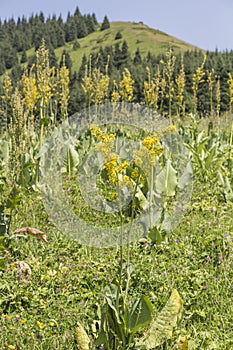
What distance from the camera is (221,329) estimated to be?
264 centimetres

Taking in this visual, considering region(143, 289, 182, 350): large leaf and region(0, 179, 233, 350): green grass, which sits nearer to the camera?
region(143, 289, 182, 350): large leaf

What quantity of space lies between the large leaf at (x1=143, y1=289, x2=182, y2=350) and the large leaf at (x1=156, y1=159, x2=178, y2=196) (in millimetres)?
1970

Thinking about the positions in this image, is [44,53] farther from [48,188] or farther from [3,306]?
[3,306]

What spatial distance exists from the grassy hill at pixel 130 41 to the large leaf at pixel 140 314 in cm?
8102

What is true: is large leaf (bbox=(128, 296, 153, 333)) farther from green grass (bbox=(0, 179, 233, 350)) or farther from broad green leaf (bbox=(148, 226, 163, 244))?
broad green leaf (bbox=(148, 226, 163, 244))

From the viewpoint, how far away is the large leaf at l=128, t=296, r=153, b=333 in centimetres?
232

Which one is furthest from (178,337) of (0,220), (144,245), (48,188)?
(48,188)

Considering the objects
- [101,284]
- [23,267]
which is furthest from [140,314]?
[23,267]

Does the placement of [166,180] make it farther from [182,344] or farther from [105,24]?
[105,24]

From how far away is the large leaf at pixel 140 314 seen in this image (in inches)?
91.4

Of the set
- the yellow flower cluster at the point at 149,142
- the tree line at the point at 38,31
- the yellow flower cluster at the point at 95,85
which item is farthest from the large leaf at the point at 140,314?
the tree line at the point at 38,31

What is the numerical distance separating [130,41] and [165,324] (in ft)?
331

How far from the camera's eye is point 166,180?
4.39m

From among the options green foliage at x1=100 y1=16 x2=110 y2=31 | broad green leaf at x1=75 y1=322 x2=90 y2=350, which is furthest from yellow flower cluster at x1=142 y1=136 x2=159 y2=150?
green foliage at x1=100 y1=16 x2=110 y2=31
